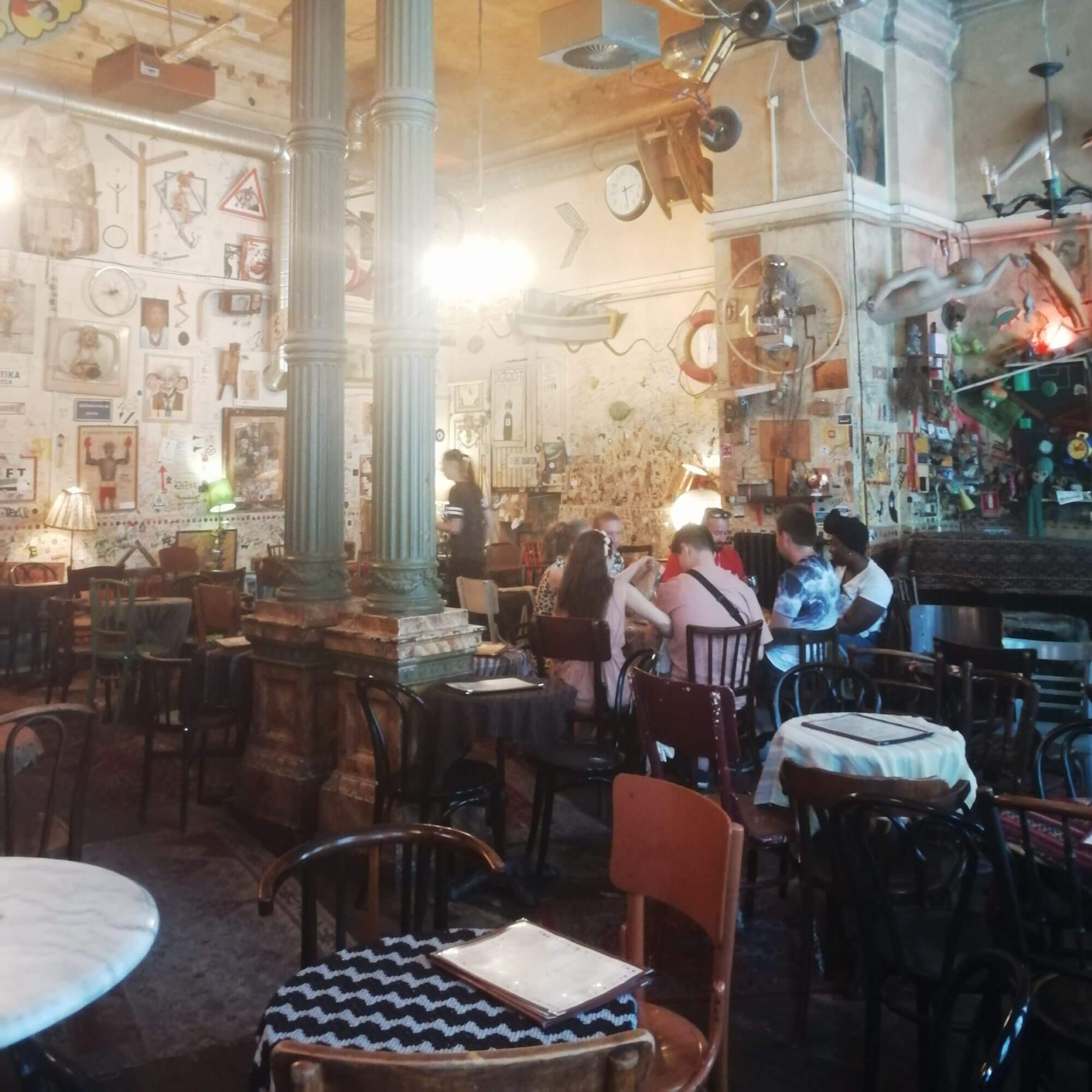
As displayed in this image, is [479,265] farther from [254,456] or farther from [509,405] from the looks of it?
A: [254,456]

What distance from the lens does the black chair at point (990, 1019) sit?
152 cm

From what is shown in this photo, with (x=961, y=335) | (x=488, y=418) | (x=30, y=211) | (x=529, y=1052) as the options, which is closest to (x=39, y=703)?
(x=30, y=211)

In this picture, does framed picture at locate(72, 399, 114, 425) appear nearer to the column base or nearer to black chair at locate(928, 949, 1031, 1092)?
the column base

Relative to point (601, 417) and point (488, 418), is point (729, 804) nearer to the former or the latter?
point (601, 417)

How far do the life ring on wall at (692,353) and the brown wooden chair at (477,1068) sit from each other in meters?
8.17

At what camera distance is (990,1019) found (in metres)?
1.73

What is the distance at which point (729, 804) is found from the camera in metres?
3.18

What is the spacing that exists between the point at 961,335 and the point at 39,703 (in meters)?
7.54

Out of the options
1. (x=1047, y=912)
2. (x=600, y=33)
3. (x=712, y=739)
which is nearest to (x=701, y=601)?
(x=712, y=739)

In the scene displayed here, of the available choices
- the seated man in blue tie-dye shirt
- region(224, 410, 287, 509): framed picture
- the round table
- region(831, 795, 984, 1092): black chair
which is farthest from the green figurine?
region(224, 410, 287, 509): framed picture

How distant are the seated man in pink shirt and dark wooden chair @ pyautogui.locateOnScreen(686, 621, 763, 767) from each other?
22mm

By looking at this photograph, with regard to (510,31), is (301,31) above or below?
below

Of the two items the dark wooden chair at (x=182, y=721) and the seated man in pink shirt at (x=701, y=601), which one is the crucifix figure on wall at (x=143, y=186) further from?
the seated man in pink shirt at (x=701, y=601)

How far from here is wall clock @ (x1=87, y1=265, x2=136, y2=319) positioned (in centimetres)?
869
